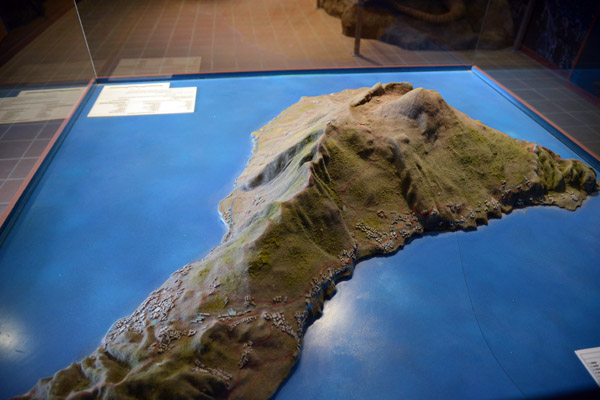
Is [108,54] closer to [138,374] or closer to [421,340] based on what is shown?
[138,374]

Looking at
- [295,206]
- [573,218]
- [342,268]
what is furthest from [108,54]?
[573,218]

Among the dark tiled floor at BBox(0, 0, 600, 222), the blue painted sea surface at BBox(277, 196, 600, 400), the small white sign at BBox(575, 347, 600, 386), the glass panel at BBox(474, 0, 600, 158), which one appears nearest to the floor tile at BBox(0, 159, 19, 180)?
A: the dark tiled floor at BBox(0, 0, 600, 222)

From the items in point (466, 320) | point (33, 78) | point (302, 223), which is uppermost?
point (33, 78)

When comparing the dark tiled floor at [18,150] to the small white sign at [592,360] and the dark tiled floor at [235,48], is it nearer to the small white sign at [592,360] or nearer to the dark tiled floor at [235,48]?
the dark tiled floor at [235,48]

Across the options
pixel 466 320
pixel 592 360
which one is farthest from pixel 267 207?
pixel 592 360

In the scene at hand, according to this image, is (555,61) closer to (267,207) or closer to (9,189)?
(267,207)

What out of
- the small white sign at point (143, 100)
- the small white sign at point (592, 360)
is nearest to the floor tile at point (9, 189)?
the small white sign at point (143, 100)
